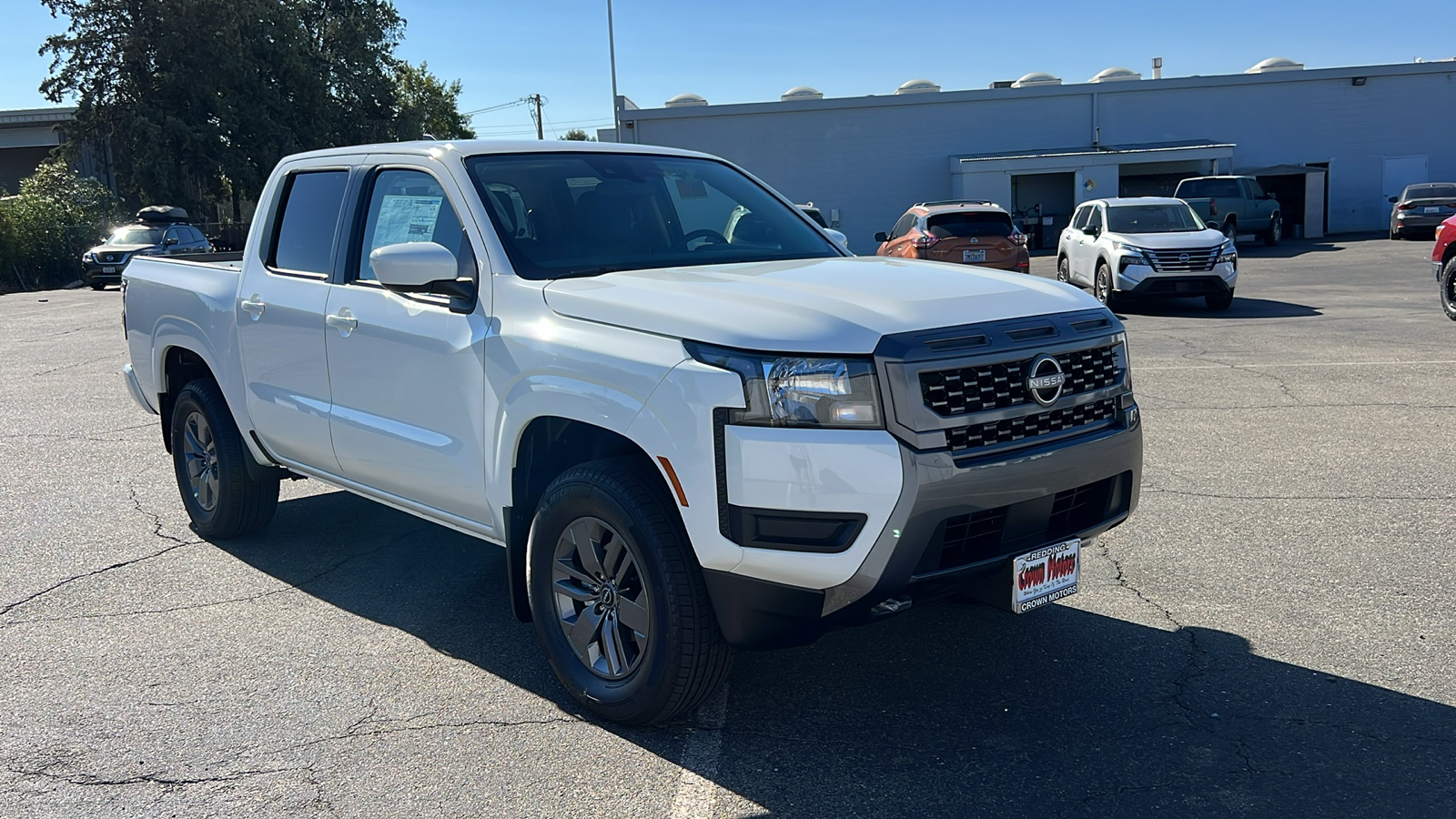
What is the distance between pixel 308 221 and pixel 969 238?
1429cm

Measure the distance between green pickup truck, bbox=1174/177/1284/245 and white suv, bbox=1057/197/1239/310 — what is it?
16112 mm

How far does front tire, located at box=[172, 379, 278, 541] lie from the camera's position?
6.02 m

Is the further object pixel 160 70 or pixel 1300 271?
pixel 160 70

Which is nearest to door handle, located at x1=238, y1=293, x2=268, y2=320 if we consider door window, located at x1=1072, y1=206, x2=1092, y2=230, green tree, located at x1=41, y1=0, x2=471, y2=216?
door window, located at x1=1072, y1=206, x2=1092, y2=230

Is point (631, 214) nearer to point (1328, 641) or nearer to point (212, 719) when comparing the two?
point (212, 719)

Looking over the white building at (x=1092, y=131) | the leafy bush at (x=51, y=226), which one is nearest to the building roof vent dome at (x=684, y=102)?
the white building at (x=1092, y=131)

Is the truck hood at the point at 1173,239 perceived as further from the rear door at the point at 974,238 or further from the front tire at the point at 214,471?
the front tire at the point at 214,471

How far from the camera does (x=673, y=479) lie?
352 centimetres

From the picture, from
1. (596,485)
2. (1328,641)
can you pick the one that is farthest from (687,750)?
(1328,641)

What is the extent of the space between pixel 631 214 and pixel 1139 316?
43.9 feet

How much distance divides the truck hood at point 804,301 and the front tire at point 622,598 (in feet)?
1.67

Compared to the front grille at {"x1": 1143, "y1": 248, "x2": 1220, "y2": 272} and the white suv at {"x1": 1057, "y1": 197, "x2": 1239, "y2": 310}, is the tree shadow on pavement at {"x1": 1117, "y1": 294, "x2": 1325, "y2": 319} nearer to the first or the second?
the white suv at {"x1": 1057, "y1": 197, "x2": 1239, "y2": 310}

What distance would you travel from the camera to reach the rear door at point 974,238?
18.3 meters

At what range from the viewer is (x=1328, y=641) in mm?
4406
